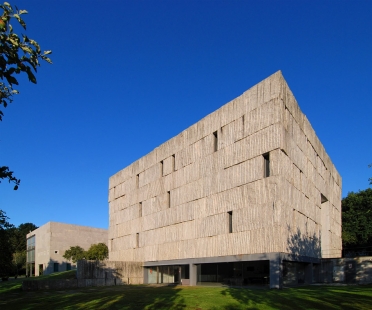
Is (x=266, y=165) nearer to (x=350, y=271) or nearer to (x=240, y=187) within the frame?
(x=240, y=187)

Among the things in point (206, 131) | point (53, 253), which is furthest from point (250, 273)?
point (53, 253)

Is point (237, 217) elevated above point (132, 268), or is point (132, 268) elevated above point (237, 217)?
point (237, 217)

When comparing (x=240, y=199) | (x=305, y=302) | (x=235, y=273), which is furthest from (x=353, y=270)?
(x=305, y=302)

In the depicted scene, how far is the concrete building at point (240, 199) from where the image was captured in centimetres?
2998

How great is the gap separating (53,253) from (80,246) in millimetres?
7162

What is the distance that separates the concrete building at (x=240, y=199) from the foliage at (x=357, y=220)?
57.7 ft

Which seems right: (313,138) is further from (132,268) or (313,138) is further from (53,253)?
(53,253)

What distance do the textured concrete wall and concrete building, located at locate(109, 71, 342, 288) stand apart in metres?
0.08

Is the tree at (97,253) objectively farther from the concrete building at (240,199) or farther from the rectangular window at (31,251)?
the rectangular window at (31,251)

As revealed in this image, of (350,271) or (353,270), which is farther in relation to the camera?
(350,271)

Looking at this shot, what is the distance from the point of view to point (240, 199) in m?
32.1

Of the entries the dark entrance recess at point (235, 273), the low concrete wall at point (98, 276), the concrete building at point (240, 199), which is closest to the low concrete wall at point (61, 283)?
the low concrete wall at point (98, 276)

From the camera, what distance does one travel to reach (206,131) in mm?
37625

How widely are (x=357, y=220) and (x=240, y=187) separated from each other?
3955 cm
